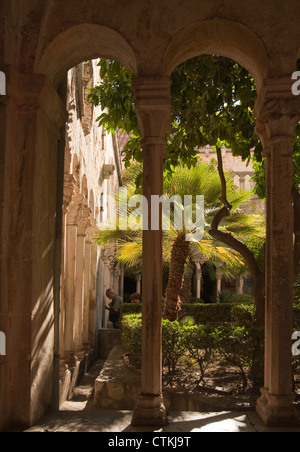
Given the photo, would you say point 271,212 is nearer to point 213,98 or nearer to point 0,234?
point 0,234

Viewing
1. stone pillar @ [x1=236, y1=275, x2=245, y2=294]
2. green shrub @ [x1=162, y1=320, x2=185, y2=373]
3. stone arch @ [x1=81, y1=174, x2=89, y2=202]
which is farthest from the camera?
stone pillar @ [x1=236, y1=275, x2=245, y2=294]

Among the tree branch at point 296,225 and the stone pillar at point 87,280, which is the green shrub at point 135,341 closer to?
the tree branch at point 296,225

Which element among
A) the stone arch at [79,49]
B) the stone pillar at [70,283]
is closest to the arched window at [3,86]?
the stone arch at [79,49]

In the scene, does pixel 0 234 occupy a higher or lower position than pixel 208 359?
higher

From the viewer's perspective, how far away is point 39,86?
3.76 metres

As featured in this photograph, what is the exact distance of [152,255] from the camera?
3732 millimetres

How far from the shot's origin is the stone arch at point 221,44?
389 centimetres

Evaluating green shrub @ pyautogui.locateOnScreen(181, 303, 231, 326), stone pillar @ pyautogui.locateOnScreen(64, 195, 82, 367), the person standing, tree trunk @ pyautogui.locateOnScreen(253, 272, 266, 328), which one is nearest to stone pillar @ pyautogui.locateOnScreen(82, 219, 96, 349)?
the person standing

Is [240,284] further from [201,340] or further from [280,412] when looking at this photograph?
[280,412]

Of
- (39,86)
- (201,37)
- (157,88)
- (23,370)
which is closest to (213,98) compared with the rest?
(201,37)

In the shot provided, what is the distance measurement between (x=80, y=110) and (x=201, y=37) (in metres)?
6.05

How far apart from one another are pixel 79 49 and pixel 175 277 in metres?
5.97

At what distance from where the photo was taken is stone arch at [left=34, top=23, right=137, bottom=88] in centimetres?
388

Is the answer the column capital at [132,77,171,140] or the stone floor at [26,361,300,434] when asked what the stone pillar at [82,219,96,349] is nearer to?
the stone floor at [26,361,300,434]
